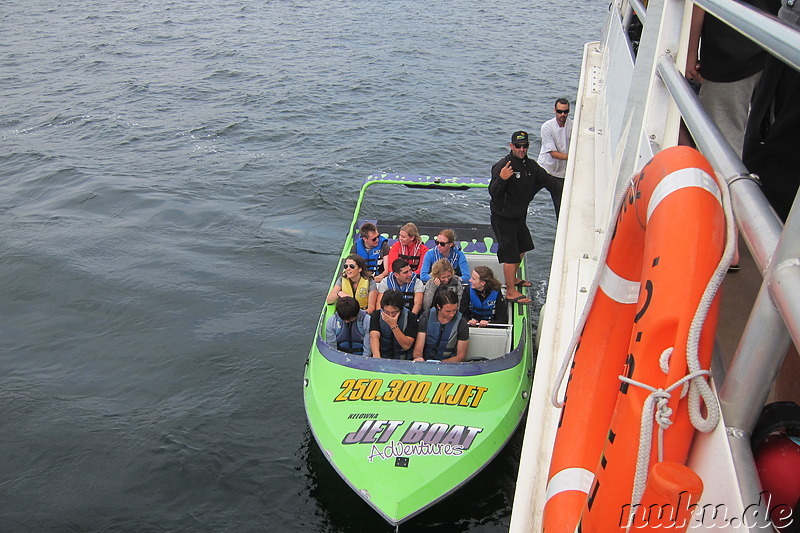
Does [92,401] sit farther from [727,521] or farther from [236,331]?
[727,521]

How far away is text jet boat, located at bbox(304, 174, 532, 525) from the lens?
5.87 m

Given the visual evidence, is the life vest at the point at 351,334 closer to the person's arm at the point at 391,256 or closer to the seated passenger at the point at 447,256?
the seated passenger at the point at 447,256

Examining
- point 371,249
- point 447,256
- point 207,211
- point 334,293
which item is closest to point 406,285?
point 447,256

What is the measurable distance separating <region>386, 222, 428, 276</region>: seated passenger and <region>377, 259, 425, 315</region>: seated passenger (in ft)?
1.59

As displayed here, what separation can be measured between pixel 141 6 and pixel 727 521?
30449 millimetres

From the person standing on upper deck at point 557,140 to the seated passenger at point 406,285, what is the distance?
2232 millimetres

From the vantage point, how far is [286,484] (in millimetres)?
7355

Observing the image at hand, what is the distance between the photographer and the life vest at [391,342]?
23.0 ft

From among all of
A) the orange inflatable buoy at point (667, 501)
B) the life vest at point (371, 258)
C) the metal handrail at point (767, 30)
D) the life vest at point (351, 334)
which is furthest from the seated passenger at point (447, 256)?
the orange inflatable buoy at point (667, 501)

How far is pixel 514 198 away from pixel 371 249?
6.60 feet

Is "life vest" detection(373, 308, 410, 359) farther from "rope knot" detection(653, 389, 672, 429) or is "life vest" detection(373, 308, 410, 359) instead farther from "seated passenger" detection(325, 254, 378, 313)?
"rope knot" detection(653, 389, 672, 429)

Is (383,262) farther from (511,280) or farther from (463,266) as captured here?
(511,280)

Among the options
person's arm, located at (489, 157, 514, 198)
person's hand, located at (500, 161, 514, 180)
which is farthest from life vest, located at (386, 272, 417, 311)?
person's hand, located at (500, 161, 514, 180)

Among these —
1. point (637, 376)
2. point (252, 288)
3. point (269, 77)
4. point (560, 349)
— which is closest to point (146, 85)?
point (269, 77)
